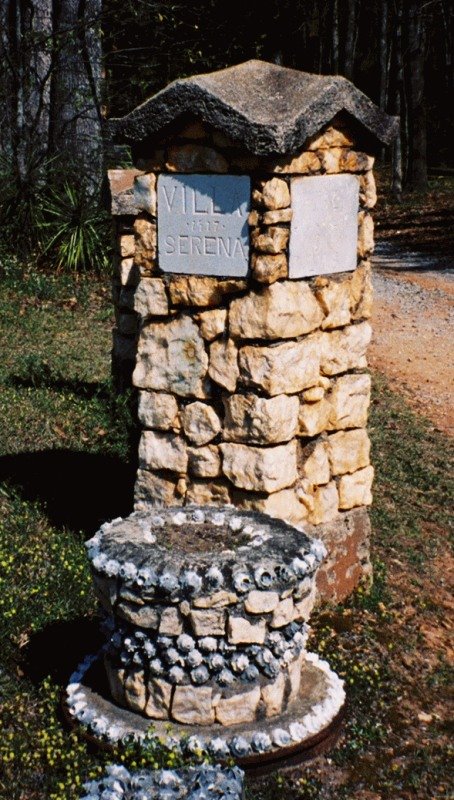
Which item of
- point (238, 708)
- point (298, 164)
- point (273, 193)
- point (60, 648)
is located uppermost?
point (298, 164)

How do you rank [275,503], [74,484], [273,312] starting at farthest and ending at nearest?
[74,484]
[275,503]
[273,312]

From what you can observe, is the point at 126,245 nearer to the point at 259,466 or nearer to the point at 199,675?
the point at 259,466

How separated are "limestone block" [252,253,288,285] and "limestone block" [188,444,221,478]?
867 millimetres

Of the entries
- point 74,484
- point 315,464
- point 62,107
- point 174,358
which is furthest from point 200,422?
point 62,107

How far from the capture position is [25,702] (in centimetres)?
462

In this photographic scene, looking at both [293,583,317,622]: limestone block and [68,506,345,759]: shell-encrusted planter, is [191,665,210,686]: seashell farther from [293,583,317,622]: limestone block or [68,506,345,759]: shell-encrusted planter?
[293,583,317,622]: limestone block

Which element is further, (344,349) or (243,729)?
(344,349)

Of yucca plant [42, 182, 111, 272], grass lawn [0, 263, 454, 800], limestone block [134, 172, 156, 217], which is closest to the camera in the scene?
grass lawn [0, 263, 454, 800]

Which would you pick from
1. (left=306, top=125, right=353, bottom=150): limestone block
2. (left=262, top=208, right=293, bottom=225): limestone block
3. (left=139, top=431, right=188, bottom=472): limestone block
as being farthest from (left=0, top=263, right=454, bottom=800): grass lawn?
(left=306, top=125, right=353, bottom=150): limestone block

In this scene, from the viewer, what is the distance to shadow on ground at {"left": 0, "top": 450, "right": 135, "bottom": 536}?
636 cm

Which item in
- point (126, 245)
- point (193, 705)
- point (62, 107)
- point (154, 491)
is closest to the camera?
point (193, 705)

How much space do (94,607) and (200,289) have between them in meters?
1.61

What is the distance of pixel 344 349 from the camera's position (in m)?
5.49

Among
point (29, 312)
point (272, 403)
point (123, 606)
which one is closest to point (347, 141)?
point (272, 403)
